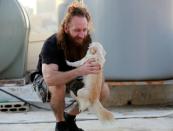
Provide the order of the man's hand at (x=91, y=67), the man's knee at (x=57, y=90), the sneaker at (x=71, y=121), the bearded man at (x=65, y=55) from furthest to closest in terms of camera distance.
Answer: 1. the sneaker at (x=71, y=121)
2. the man's knee at (x=57, y=90)
3. the bearded man at (x=65, y=55)
4. the man's hand at (x=91, y=67)

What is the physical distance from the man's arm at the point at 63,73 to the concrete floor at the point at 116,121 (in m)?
0.50

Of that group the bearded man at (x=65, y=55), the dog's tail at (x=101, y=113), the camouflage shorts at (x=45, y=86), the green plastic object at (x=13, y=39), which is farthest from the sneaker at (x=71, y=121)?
the green plastic object at (x=13, y=39)

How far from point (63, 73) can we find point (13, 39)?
1484 millimetres

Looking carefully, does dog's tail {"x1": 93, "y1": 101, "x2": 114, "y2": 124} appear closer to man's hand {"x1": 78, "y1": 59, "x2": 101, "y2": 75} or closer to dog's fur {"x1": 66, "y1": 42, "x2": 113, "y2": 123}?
dog's fur {"x1": 66, "y1": 42, "x2": 113, "y2": 123}

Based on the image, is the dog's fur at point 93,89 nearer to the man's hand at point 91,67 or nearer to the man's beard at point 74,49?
the man's hand at point 91,67

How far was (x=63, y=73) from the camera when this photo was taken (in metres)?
2.24

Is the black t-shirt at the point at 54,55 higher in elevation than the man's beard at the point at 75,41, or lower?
lower

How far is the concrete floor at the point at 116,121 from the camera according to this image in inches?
106

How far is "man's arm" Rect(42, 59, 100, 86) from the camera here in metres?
2.10

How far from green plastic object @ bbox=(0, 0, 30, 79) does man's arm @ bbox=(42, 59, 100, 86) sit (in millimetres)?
1347

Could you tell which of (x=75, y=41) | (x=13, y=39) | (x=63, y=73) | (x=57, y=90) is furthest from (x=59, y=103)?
(x=13, y=39)

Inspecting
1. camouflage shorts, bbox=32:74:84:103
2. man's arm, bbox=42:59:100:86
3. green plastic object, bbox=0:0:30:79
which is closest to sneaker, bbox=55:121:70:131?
camouflage shorts, bbox=32:74:84:103

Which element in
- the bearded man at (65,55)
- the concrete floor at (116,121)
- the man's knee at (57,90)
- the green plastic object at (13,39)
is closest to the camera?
the bearded man at (65,55)

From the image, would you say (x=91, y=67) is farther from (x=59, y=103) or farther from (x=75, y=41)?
(x=59, y=103)
